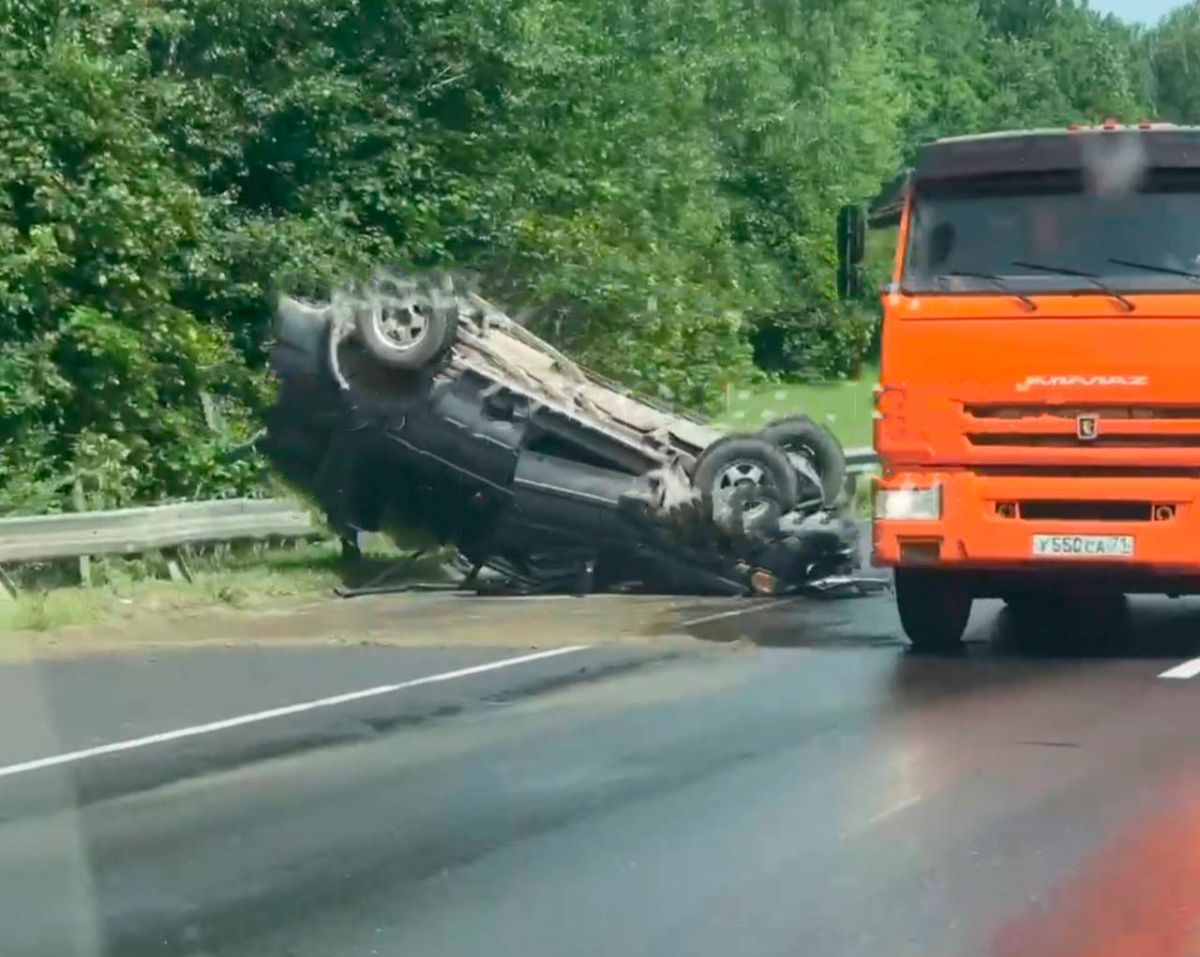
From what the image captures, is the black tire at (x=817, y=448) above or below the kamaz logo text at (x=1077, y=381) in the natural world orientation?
below

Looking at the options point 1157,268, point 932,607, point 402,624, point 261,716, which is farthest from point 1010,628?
point 261,716

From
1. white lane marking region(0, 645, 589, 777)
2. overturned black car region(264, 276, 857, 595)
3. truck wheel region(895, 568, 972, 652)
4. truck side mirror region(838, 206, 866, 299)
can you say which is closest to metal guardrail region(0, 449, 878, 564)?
overturned black car region(264, 276, 857, 595)

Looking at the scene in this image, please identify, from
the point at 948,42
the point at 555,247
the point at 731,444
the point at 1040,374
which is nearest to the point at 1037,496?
the point at 1040,374

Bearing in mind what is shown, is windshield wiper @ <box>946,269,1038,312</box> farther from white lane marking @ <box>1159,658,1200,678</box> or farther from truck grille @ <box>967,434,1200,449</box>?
white lane marking @ <box>1159,658,1200,678</box>

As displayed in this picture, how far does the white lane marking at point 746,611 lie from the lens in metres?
15.6

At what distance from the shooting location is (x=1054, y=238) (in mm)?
13000

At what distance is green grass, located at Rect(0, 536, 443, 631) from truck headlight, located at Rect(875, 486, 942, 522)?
5744 millimetres

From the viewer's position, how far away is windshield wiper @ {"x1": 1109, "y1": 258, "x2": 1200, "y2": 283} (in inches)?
499

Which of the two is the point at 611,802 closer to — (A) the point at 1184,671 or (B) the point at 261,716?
(B) the point at 261,716

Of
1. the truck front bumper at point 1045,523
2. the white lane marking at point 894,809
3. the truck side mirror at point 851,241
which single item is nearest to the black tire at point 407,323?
the truck side mirror at point 851,241

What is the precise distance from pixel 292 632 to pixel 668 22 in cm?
2310

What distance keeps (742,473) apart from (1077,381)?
480cm

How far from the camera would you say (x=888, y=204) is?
13.9 meters

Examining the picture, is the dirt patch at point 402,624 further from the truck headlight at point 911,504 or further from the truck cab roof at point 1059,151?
the truck cab roof at point 1059,151
